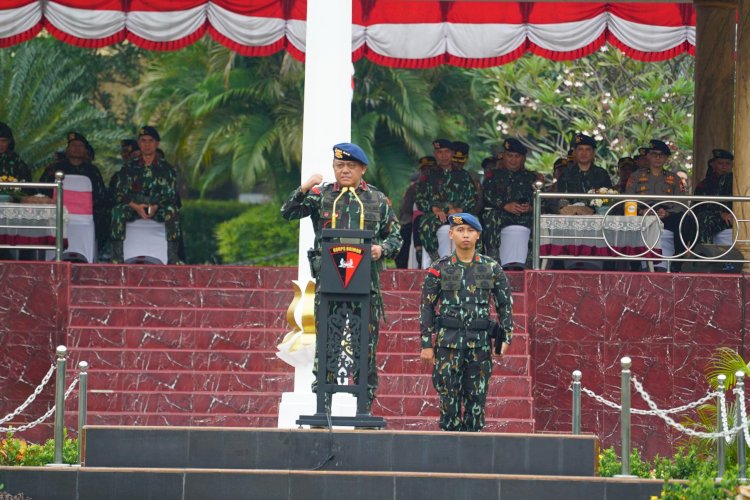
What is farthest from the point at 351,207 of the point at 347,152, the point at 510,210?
A: the point at 510,210

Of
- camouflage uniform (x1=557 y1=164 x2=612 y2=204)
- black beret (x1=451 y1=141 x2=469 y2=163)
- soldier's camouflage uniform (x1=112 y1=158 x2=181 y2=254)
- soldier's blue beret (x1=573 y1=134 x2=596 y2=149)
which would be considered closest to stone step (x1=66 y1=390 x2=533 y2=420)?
soldier's camouflage uniform (x1=112 y1=158 x2=181 y2=254)

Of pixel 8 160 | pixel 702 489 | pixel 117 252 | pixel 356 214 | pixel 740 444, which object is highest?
pixel 8 160

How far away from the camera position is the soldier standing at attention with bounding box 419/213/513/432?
12586mm

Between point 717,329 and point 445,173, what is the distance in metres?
4.10

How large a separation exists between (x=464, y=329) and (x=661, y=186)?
6178 mm

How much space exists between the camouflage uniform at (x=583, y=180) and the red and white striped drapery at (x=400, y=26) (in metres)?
3.13

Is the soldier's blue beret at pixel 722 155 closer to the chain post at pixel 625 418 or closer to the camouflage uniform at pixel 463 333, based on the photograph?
the camouflage uniform at pixel 463 333

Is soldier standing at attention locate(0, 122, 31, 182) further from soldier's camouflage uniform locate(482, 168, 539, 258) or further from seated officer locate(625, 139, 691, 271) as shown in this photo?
seated officer locate(625, 139, 691, 271)

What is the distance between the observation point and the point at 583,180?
1897cm

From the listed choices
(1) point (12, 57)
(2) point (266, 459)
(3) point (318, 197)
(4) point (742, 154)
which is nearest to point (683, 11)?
(4) point (742, 154)

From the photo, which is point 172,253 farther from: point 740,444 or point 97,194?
point 740,444

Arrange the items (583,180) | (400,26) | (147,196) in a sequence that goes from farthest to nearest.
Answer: (400,26), (583,180), (147,196)

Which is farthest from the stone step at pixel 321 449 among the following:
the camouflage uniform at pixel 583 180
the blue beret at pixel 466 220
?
the camouflage uniform at pixel 583 180

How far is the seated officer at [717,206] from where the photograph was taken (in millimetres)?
17375
